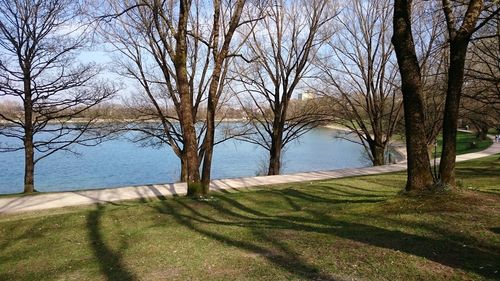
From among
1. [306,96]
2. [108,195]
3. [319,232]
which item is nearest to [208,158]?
[108,195]

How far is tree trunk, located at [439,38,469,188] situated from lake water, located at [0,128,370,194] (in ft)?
57.7

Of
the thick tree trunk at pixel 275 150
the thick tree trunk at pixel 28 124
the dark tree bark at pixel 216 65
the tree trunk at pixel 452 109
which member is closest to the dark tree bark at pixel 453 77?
the tree trunk at pixel 452 109

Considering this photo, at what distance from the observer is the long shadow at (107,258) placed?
14.9ft

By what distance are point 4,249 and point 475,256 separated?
627 cm

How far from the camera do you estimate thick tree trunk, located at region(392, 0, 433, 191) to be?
6.62 metres

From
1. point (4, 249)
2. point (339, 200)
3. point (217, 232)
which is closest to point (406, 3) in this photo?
point (339, 200)

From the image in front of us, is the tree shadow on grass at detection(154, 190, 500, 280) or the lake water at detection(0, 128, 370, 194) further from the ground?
the lake water at detection(0, 128, 370, 194)

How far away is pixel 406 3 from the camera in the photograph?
22.0 ft

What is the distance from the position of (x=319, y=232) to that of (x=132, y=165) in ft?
77.4

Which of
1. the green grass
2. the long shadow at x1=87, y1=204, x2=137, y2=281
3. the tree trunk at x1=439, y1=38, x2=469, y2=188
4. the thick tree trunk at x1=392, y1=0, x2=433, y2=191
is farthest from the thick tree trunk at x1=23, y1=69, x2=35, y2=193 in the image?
the green grass

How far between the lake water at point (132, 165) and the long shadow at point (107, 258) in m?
15.1

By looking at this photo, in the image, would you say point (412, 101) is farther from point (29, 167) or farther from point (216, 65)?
point (29, 167)

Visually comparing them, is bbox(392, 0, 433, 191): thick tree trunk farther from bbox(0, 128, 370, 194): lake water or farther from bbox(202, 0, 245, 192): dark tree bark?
bbox(0, 128, 370, 194): lake water

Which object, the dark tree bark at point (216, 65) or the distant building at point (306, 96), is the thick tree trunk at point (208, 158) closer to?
the dark tree bark at point (216, 65)
